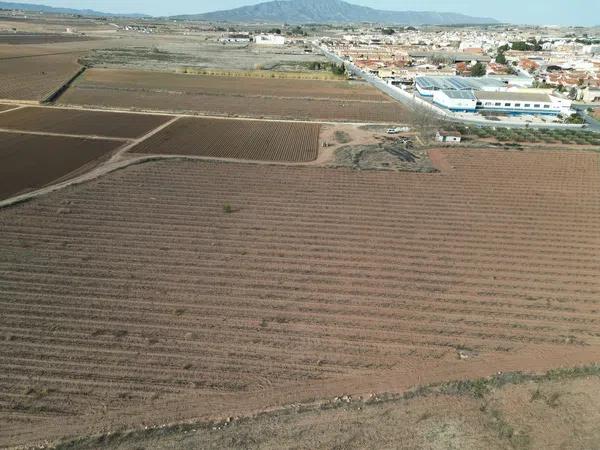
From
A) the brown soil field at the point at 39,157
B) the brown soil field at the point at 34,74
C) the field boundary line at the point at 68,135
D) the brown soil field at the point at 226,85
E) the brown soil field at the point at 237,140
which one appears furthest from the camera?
the brown soil field at the point at 226,85

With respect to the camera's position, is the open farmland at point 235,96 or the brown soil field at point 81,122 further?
the open farmland at point 235,96

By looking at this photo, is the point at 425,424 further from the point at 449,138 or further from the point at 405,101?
the point at 405,101

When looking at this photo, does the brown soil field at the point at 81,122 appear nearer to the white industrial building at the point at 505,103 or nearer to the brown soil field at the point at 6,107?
the brown soil field at the point at 6,107

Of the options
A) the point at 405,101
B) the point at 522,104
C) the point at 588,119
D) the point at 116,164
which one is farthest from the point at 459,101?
the point at 116,164

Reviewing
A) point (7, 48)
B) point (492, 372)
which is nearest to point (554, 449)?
point (492, 372)

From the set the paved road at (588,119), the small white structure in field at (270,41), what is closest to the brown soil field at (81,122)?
the paved road at (588,119)

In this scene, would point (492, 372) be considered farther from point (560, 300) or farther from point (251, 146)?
point (251, 146)
